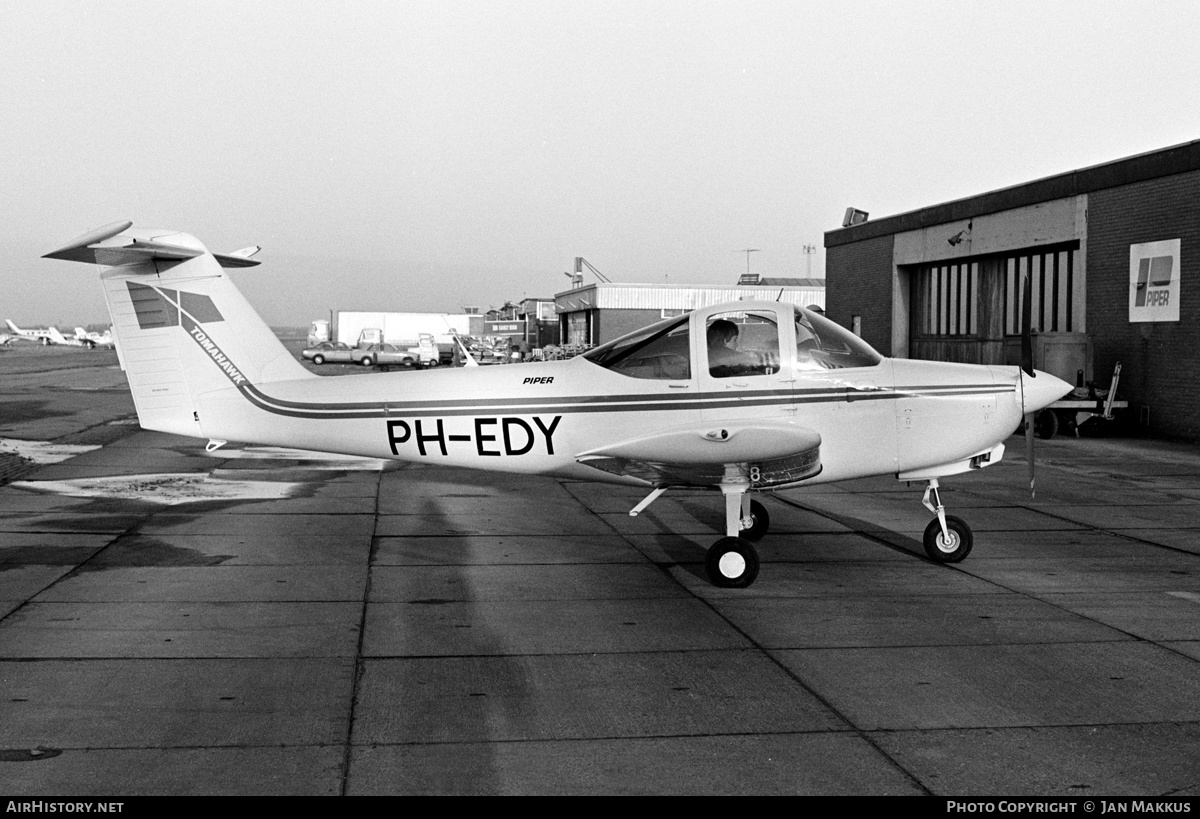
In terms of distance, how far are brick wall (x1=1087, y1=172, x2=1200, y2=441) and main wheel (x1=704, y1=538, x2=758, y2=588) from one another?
1626 cm

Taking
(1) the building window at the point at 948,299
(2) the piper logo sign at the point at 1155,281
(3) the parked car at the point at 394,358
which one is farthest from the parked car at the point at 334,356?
(2) the piper logo sign at the point at 1155,281

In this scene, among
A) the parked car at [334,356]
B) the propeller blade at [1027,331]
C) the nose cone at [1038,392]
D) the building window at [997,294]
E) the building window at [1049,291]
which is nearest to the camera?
the nose cone at [1038,392]

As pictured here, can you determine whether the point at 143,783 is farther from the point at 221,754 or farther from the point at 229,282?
the point at 229,282

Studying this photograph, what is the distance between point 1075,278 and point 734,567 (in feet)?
63.9

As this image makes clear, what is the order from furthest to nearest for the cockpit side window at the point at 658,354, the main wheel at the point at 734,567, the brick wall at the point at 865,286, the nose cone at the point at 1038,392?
the brick wall at the point at 865,286 → the nose cone at the point at 1038,392 → the cockpit side window at the point at 658,354 → the main wheel at the point at 734,567

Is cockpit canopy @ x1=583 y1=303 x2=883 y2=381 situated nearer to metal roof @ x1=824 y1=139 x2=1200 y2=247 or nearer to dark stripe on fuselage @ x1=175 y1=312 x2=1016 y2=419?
dark stripe on fuselage @ x1=175 y1=312 x2=1016 y2=419

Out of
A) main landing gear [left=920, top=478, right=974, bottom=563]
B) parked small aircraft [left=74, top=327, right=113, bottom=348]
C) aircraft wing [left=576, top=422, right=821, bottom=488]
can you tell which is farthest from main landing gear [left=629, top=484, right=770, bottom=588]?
parked small aircraft [left=74, top=327, right=113, bottom=348]

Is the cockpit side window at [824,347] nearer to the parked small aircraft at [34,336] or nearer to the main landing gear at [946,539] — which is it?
the main landing gear at [946,539]

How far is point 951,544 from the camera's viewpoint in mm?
9484

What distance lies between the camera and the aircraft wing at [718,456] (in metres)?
8.27

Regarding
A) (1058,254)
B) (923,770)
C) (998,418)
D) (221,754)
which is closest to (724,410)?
(998,418)

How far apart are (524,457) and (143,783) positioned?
501cm

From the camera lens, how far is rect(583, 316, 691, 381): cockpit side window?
901 centimetres

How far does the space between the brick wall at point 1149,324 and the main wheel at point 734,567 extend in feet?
53.4
